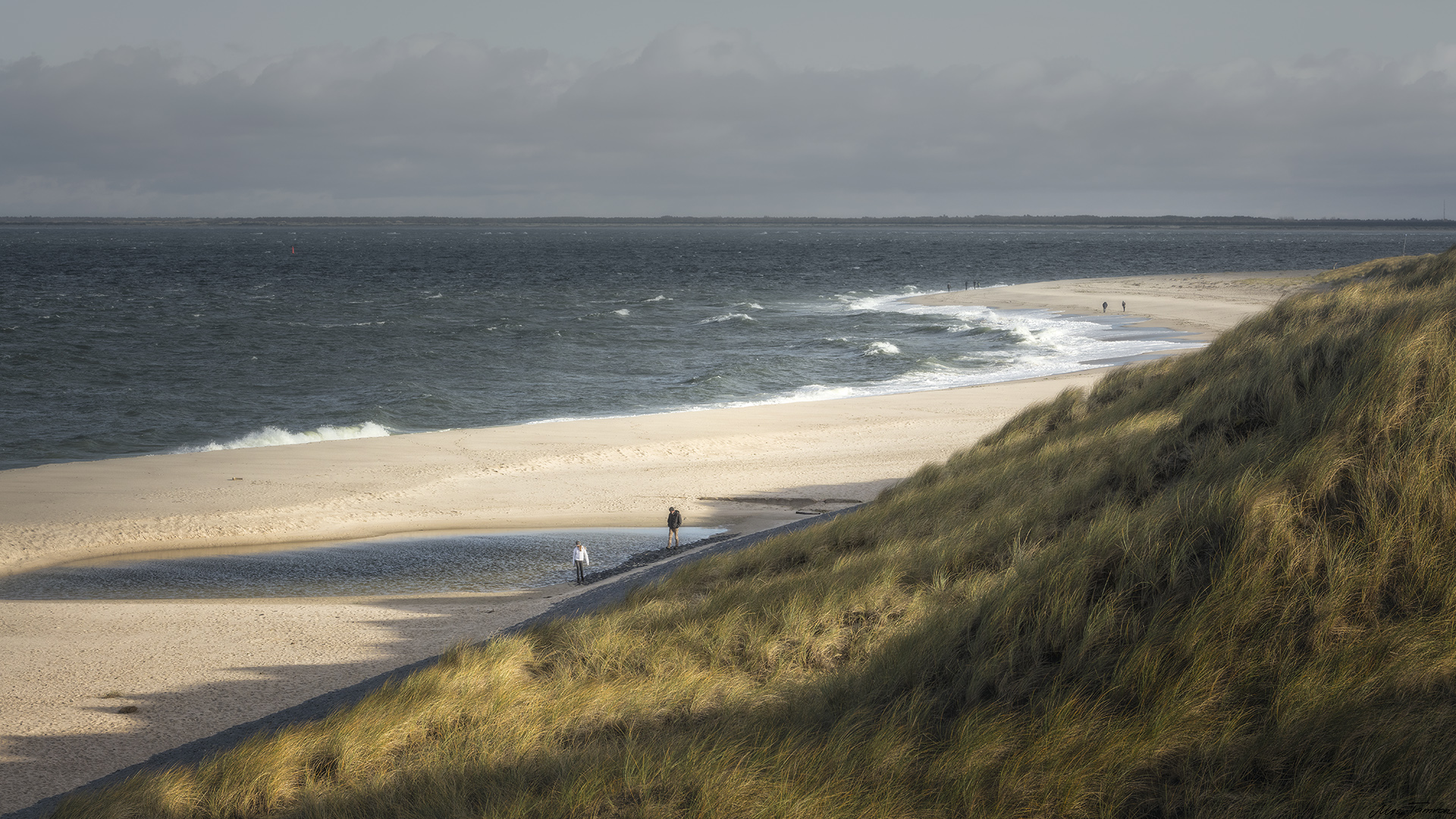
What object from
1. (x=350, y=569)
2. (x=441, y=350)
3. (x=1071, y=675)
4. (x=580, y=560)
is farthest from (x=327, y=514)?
(x=441, y=350)

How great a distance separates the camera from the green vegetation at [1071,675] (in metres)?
4.64

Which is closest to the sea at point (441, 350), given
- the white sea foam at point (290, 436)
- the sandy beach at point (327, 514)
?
the white sea foam at point (290, 436)

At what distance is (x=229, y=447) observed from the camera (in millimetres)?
28375

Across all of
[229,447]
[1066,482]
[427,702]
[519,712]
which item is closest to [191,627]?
[427,702]

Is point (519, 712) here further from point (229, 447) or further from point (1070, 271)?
point (1070, 271)

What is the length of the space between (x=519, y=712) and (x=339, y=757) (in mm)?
1413

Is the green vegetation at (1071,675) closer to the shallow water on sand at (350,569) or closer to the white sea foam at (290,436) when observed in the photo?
the shallow water on sand at (350,569)

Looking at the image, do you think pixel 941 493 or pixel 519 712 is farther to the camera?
pixel 941 493

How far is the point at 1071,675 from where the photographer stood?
550 centimetres

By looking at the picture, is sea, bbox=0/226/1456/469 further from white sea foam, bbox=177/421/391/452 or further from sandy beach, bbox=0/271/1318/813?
sandy beach, bbox=0/271/1318/813

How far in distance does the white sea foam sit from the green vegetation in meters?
22.4

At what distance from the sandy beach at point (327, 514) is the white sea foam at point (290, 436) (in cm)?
175

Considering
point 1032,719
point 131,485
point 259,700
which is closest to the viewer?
point 1032,719

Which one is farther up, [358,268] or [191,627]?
[358,268]
